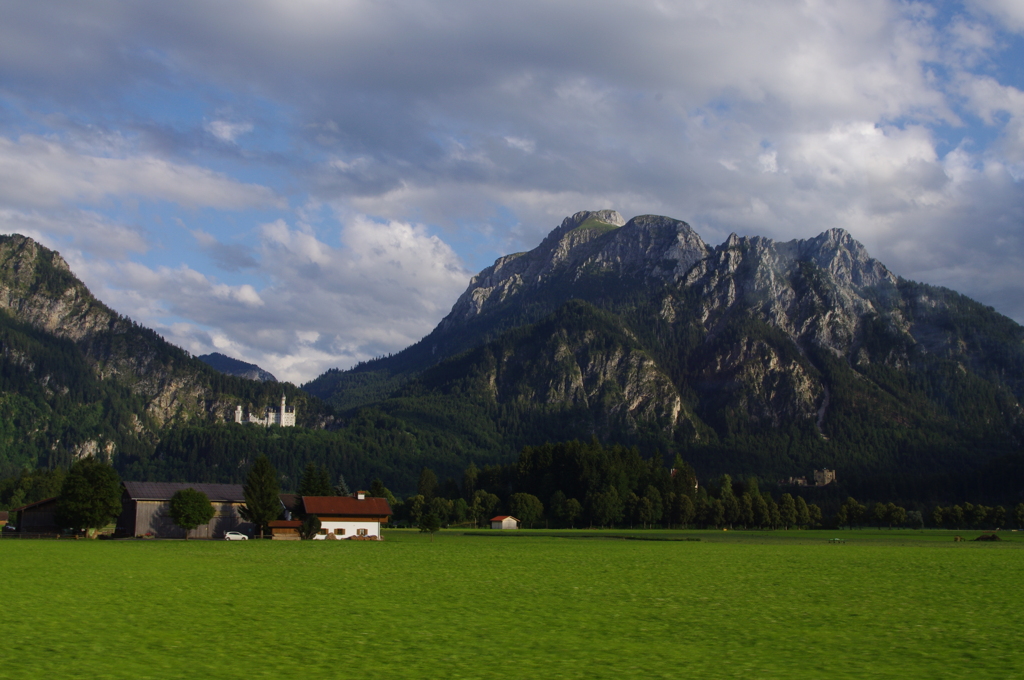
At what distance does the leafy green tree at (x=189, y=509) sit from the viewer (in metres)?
108

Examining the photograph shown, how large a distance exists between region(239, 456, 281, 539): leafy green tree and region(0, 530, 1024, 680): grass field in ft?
214

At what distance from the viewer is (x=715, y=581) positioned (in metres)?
43.0

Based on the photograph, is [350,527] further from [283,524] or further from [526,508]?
[526,508]

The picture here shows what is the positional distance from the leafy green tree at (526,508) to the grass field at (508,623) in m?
133

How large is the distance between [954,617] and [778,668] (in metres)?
12.7

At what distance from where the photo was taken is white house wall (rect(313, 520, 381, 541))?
121 m

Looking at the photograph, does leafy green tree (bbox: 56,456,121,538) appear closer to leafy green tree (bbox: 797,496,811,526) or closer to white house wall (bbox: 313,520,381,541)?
white house wall (bbox: 313,520,381,541)

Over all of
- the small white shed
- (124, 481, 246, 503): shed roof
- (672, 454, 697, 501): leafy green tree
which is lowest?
the small white shed

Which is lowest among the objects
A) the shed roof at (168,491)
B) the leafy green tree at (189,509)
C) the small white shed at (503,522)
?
the small white shed at (503,522)

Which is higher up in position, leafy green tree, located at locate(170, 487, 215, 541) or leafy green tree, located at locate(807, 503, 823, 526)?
leafy green tree, located at locate(170, 487, 215, 541)

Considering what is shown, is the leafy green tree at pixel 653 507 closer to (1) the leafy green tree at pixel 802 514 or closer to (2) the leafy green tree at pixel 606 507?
(2) the leafy green tree at pixel 606 507

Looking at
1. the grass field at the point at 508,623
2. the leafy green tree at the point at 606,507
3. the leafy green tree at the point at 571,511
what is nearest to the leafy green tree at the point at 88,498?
the grass field at the point at 508,623

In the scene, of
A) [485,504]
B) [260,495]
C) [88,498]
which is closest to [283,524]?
[260,495]

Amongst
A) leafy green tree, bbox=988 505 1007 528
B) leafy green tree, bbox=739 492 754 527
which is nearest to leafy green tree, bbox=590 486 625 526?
leafy green tree, bbox=739 492 754 527
